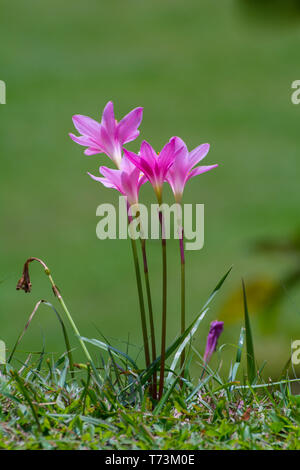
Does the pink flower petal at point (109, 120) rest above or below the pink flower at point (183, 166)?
above

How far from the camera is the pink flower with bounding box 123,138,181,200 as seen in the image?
35.9 inches

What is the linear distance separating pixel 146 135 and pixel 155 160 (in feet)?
14.8

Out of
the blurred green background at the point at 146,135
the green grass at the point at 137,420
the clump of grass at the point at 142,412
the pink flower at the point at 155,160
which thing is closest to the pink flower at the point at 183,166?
the pink flower at the point at 155,160

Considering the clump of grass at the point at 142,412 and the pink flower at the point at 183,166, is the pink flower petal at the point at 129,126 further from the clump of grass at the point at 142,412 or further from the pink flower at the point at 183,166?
the clump of grass at the point at 142,412

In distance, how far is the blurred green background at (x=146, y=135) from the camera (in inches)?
156

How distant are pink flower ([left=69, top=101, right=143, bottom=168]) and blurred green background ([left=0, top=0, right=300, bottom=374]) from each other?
1.67m

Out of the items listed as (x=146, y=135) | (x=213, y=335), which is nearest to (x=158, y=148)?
(x=146, y=135)

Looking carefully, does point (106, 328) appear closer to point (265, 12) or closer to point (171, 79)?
point (265, 12)

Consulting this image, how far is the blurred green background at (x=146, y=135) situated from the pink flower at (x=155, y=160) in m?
1.67

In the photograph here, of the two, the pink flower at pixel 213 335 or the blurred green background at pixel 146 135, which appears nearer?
the pink flower at pixel 213 335

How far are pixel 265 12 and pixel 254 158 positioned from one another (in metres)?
3.36

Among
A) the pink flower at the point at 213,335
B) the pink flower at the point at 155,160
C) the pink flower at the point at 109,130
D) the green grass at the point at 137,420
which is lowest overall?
the green grass at the point at 137,420

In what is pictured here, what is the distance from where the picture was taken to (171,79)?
6.20m

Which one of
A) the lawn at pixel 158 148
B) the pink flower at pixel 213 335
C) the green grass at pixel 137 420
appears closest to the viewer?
the green grass at pixel 137 420
